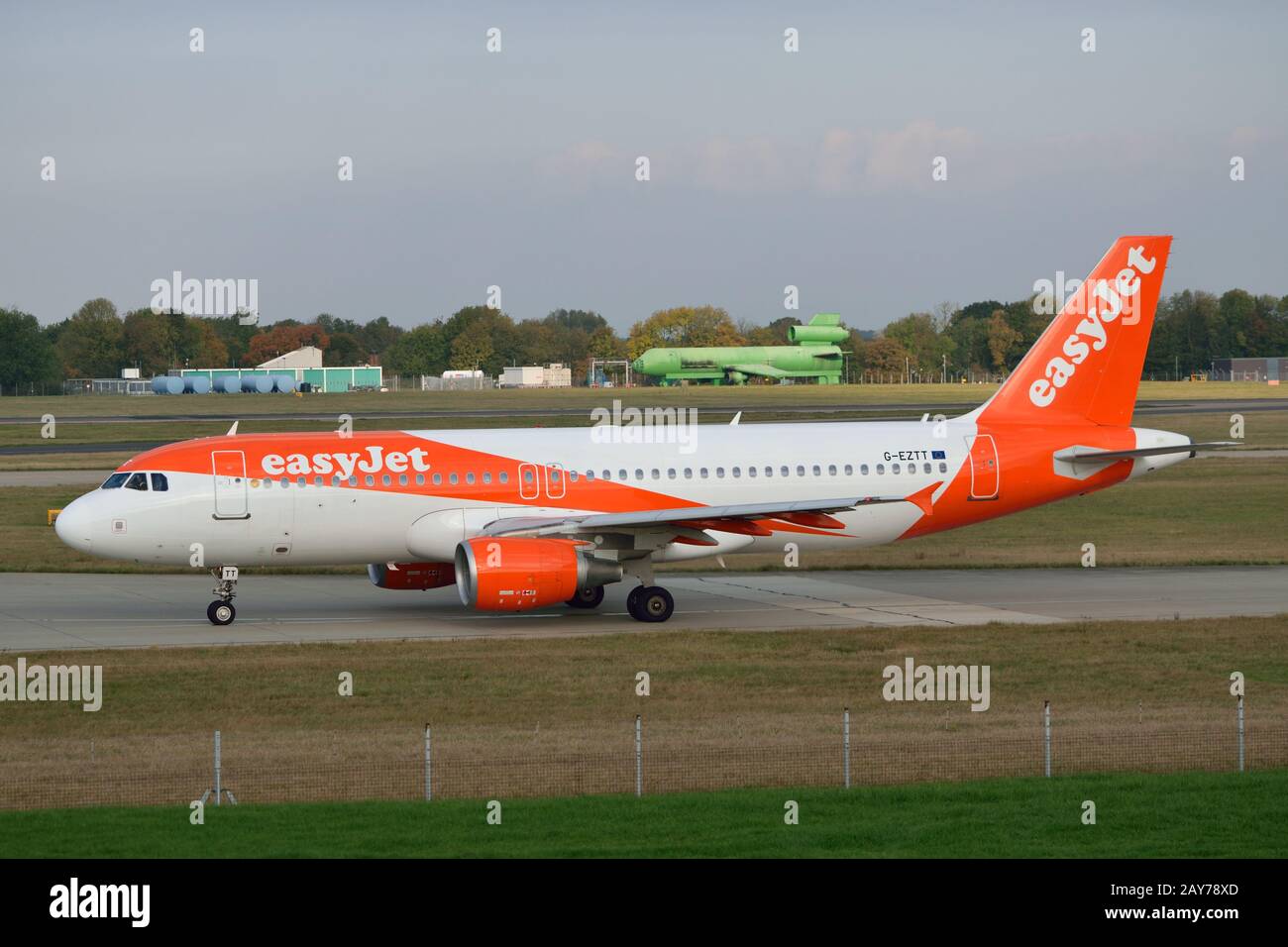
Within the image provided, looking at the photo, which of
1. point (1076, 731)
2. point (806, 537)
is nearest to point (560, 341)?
point (806, 537)

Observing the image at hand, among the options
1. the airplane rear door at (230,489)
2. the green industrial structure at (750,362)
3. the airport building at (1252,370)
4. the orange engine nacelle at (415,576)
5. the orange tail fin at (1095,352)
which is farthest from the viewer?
the airport building at (1252,370)

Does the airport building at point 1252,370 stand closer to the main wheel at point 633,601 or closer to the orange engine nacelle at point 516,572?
the main wheel at point 633,601

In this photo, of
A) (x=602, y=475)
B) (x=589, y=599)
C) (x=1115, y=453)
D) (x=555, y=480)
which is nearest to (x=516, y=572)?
(x=555, y=480)

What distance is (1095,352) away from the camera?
118ft

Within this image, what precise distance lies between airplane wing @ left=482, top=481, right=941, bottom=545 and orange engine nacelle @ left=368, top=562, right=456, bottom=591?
2.31 metres

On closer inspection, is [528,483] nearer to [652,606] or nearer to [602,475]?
[602,475]

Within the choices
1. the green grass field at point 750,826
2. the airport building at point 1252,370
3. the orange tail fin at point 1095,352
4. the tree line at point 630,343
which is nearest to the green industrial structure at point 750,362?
the tree line at point 630,343

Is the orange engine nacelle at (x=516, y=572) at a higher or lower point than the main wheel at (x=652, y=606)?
higher

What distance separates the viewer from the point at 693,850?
50.9ft

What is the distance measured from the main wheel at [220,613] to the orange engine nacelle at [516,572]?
5.00 m

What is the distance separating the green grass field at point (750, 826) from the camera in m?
15.5

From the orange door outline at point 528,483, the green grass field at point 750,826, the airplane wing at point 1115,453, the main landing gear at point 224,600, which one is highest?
the airplane wing at point 1115,453
